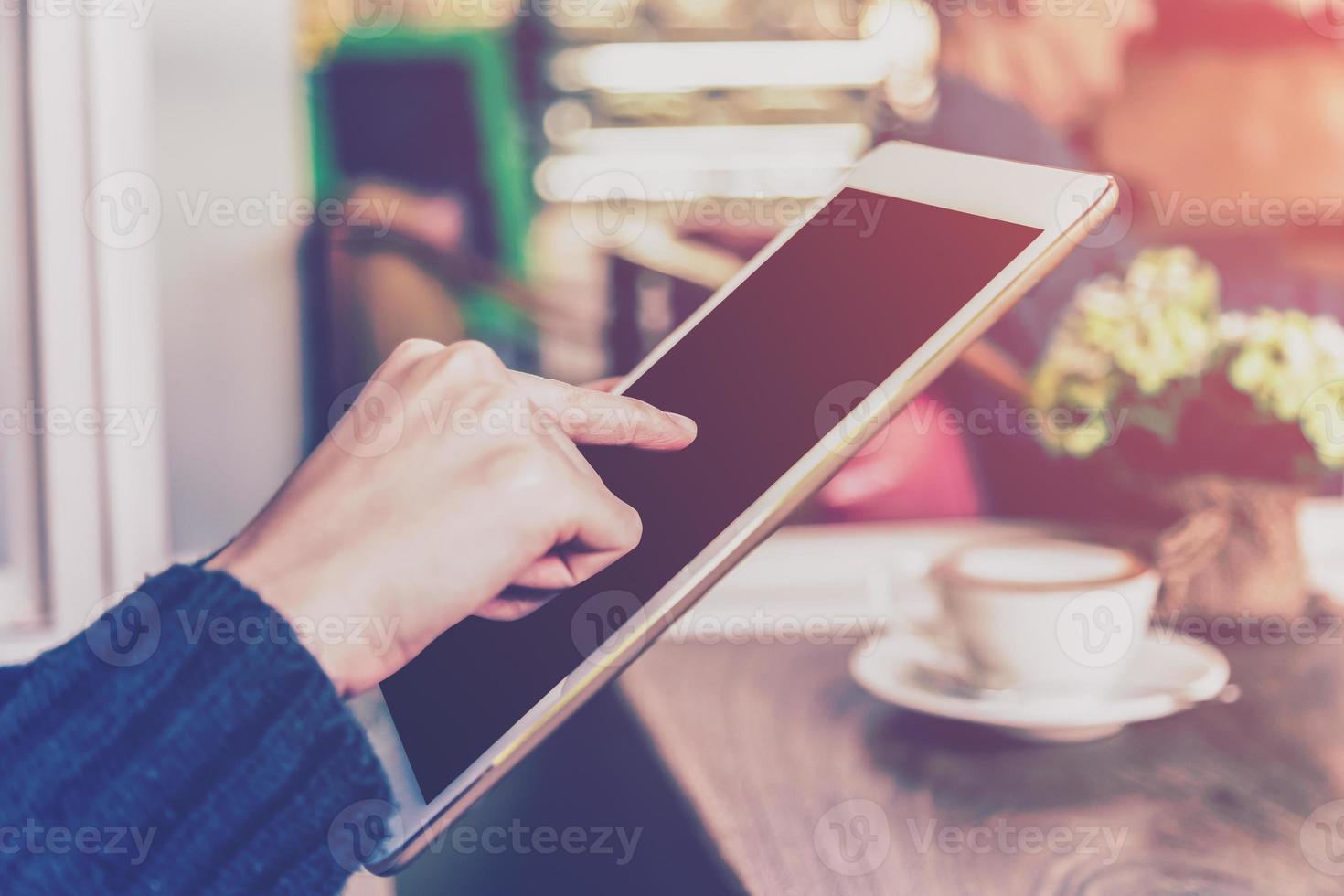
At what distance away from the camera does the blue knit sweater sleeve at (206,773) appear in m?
0.42

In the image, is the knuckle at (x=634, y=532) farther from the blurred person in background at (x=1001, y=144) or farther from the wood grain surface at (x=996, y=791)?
the blurred person in background at (x=1001, y=144)

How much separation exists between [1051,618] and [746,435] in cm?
25

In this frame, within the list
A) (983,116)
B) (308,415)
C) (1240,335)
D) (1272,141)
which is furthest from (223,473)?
(1272,141)

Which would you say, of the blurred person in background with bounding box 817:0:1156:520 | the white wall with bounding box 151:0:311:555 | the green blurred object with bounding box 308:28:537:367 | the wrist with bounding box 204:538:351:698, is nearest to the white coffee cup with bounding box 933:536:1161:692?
the wrist with bounding box 204:538:351:698

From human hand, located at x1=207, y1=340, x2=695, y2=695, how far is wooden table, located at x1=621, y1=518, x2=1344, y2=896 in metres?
0.18

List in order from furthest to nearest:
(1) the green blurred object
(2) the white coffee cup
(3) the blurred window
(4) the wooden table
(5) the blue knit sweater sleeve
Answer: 1. (1) the green blurred object
2. (3) the blurred window
3. (2) the white coffee cup
4. (4) the wooden table
5. (5) the blue knit sweater sleeve

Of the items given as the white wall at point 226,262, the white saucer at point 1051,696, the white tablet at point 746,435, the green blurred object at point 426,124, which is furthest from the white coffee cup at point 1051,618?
the green blurred object at point 426,124

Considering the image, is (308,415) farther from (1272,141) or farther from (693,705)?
(1272,141)

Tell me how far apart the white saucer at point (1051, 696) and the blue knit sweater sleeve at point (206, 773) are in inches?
13.5

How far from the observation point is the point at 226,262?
1032 mm

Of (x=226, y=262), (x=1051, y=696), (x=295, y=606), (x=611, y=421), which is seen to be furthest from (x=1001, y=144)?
(x=295, y=606)

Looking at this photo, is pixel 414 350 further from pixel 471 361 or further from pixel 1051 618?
pixel 1051 618

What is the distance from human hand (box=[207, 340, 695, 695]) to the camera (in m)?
0.43

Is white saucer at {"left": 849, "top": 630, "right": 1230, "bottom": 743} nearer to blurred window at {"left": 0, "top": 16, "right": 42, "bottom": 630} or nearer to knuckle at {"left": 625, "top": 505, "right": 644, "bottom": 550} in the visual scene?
knuckle at {"left": 625, "top": 505, "right": 644, "bottom": 550}
